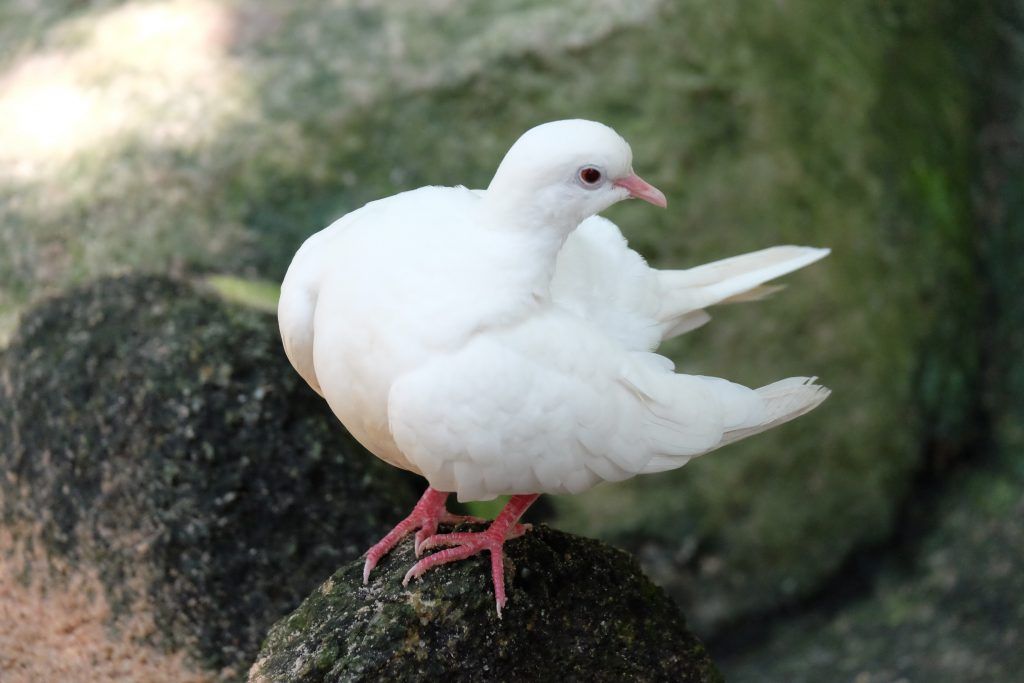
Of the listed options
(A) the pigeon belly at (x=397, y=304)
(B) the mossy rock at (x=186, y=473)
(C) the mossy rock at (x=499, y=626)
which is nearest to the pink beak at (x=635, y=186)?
(A) the pigeon belly at (x=397, y=304)

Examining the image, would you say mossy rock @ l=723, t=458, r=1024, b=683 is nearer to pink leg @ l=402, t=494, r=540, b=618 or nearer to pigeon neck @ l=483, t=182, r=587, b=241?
pink leg @ l=402, t=494, r=540, b=618

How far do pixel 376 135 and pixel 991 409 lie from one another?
3784mm

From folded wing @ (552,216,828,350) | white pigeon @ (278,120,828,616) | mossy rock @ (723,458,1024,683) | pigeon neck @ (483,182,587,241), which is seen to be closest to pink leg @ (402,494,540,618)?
white pigeon @ (278,120,828,616)

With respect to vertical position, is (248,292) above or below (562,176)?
below

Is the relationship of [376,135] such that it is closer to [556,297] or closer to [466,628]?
[556,297]

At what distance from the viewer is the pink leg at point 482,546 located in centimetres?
310

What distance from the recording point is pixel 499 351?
2877 mm

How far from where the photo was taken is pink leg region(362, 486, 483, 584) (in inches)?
128

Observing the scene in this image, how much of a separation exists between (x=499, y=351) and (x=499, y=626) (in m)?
0.84

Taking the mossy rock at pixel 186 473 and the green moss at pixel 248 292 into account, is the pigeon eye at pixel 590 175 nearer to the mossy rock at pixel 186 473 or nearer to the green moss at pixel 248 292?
the mossy rock at pixel 186 473

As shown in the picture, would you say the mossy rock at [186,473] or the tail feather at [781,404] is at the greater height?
the tail feather at [781,404]

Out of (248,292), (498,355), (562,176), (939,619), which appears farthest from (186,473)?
(939,619)

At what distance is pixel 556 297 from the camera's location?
3291 millimetres

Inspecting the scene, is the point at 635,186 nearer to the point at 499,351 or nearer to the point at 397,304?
the point at 499,351
